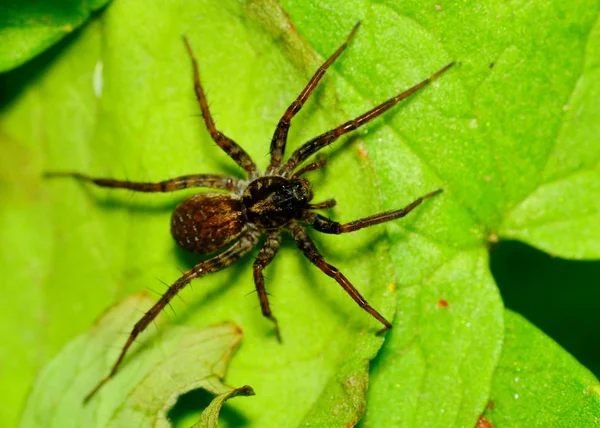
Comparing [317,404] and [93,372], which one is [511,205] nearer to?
[317,404]

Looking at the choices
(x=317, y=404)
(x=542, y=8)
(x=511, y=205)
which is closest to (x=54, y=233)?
(x=317, y=404)

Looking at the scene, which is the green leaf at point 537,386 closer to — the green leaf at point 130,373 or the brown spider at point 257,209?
the brown spider at point 257,209

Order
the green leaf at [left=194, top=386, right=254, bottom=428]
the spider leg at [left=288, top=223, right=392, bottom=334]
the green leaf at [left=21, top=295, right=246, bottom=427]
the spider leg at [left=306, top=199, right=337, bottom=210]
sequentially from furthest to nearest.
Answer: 1. the spider leg at [left=306, top=199, right=337, bottom=210]
2. the green leaf at [left=21, top=295, right=246, bottom=427]
3. the spider leg at [left=288, top=223, right=392, bottom=334]
4. the green leaf at [left=194, top=386, right=254, bottom=428]

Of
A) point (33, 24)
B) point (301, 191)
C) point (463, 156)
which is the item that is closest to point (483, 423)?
point (463, 156)

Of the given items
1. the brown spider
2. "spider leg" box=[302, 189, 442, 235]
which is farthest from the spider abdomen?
"spider leg" box=[302, 189, 442, 235]

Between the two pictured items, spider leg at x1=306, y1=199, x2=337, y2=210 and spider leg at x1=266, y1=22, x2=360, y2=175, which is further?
spider leg at x1=306, y1=199, x2=337, y2=210

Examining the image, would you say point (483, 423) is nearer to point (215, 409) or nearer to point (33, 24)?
point (215, 409)

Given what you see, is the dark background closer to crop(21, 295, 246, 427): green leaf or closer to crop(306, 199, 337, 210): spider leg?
crop(306, 199, 337, 210): spider leg
